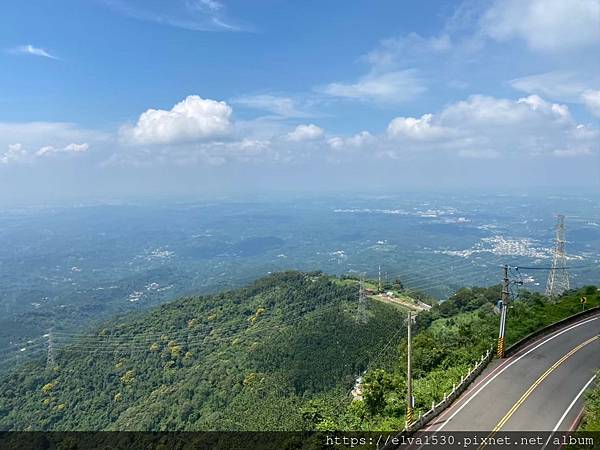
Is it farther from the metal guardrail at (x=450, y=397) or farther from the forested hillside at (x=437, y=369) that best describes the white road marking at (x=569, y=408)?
the metal guardrail at (x=450, y=397)

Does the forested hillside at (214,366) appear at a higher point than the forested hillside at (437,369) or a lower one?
lower

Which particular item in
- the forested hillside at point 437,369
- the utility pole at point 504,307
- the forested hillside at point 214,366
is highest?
the utility pole at point 504,307

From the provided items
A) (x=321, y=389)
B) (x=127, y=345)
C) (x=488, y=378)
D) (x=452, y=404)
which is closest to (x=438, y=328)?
(x=321, y=389)

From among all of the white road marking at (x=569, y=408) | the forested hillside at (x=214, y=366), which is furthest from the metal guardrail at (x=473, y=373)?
the forested hillside at (x=214, y=366)

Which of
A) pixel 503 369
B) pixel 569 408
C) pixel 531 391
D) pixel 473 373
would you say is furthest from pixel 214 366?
pixel 569 408

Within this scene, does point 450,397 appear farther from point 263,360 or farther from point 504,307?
point 263,360

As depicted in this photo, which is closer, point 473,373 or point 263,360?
point 473,373

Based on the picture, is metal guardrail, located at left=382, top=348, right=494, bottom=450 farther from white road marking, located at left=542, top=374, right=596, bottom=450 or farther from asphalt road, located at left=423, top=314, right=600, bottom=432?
white road marking, located at left=542, top=374, right=596, bottom=450

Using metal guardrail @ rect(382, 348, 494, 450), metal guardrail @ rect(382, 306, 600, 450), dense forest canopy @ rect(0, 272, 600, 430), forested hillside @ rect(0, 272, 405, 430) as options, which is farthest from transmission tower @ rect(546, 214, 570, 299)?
forested hillside @ rect(0, 272, 405, 430)
